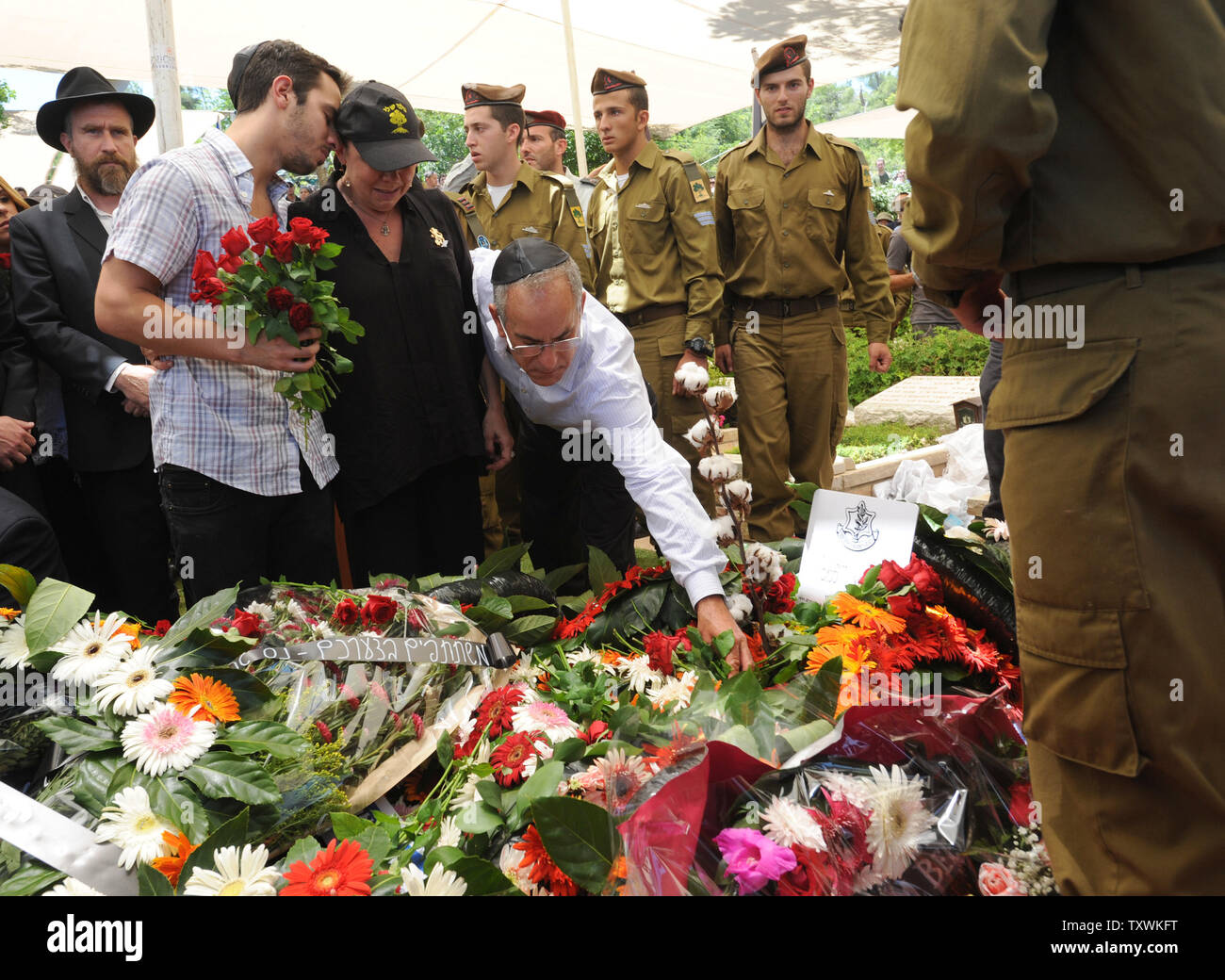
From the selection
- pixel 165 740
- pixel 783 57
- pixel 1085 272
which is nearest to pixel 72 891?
pixel 165 740

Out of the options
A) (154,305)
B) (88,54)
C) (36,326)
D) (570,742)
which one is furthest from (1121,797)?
(88,54)

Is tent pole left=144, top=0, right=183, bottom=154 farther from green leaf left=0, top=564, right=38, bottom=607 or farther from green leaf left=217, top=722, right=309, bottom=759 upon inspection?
green leaf left=217, top=722, right=309, bottom=759

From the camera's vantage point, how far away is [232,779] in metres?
1.55

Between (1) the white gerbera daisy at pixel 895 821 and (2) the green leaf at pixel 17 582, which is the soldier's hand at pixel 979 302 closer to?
(1) the white gerbera daisy at pixel 895 821

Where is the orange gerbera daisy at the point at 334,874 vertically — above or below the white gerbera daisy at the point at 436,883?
above

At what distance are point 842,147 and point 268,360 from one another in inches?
134

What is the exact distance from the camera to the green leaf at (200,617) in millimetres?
1860

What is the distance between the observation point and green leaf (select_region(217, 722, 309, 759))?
1.62 metres

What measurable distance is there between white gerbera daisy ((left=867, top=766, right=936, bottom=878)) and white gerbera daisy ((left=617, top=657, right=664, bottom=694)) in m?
0.71

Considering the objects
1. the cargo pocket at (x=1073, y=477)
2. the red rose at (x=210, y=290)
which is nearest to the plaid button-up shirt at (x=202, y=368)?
the red rose at (x=210, y=290)

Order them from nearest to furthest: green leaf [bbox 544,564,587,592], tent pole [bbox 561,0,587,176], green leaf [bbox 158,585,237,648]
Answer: green leaf [bbox 158,585,237,648] → green leaf [bbox 544,564,587,592] → tent pole [bbox 561,0,587,176]

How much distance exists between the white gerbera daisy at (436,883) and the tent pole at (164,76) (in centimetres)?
300

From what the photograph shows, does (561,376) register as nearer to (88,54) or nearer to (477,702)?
(477,702)

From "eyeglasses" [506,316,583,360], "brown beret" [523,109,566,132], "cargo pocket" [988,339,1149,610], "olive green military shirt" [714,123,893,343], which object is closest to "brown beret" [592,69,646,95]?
"olive green military shirt" [714,123,893,343]
